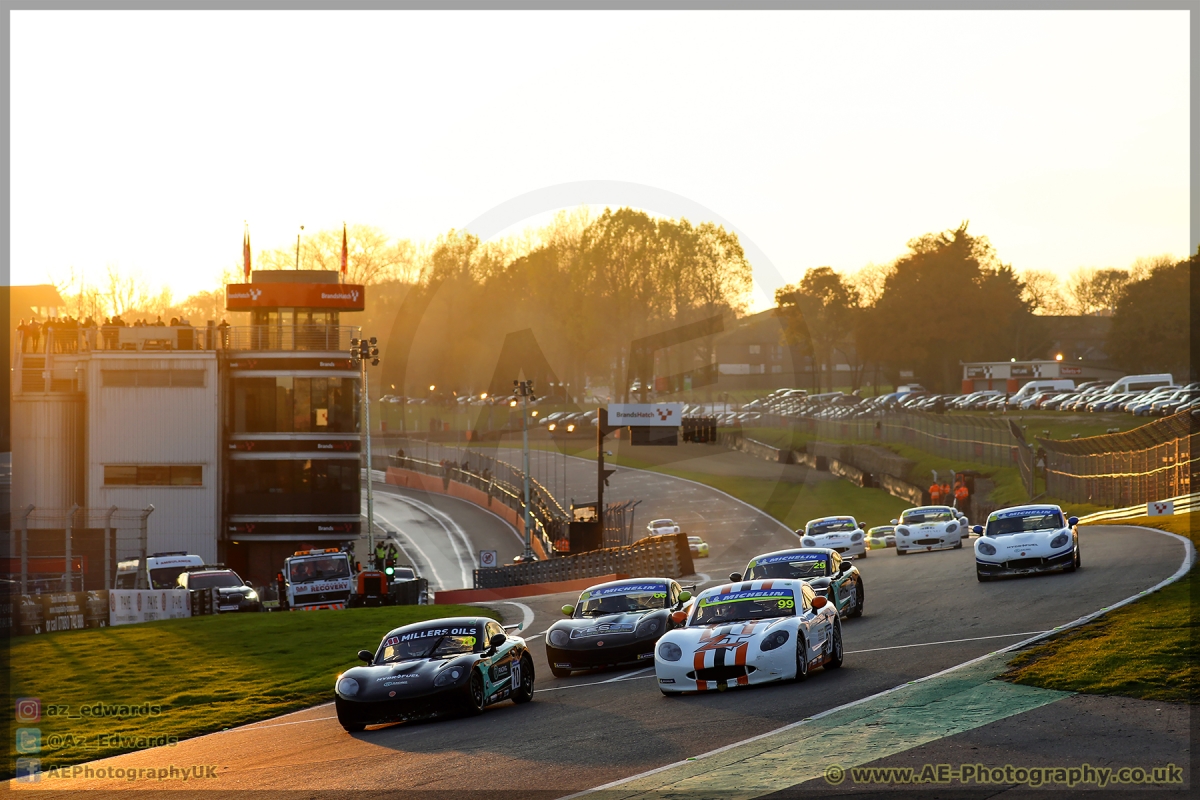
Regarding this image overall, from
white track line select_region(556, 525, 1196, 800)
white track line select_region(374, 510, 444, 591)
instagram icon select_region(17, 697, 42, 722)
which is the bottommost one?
white track line select_region(374, 510, 444, 591)

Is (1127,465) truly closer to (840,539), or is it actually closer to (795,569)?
(840,539)

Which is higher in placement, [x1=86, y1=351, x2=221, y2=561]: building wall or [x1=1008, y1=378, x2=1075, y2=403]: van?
[x1=1008, y1=378, x2=1075, y2=403]: van

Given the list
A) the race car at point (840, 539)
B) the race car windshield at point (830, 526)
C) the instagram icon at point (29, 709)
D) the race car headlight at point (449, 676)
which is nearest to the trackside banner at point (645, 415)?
the race car windshield at point (830, 526)

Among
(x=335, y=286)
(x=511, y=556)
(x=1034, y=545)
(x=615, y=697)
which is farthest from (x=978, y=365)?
(x=615, y=697)

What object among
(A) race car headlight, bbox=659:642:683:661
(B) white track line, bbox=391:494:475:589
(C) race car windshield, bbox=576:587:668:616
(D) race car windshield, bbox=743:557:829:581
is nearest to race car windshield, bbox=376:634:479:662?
(A) race car headlight, bbox=659:642:683:661

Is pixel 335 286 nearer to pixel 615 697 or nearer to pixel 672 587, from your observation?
pixel 672 587

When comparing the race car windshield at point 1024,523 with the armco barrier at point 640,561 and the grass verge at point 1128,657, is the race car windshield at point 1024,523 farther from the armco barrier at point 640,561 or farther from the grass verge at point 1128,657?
the armco barrier at point 640,561

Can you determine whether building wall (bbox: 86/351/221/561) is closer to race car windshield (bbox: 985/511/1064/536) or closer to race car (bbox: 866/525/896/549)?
race car (bbox: 866/525/896/549)

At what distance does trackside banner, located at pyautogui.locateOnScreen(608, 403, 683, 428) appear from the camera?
63.8 m

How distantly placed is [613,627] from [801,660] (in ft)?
13.6

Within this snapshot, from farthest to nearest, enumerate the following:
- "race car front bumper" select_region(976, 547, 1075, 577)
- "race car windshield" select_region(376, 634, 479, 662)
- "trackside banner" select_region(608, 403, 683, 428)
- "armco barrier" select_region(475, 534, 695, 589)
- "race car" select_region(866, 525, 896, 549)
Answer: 1. "trackside banner" select_region(608, 403, 683, 428)
2. "race car" select_region(866, 525, 896, 549)
3. "armco barrier" select_region(475, 534, 695, 589)
4. "race car front bumper" select_region(976, 547, 1075, 577)
5. "race car windshield" select_region(376, 634, 479, 662)

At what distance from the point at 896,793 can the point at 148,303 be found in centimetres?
11429

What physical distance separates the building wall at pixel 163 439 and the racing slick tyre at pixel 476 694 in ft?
145

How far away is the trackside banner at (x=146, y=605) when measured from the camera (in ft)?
105
